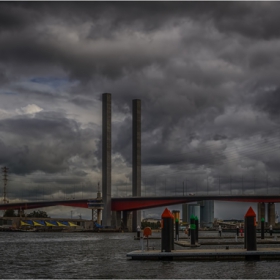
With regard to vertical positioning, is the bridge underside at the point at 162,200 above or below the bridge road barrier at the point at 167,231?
above

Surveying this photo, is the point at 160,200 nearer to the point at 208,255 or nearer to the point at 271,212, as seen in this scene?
the point at 271,212

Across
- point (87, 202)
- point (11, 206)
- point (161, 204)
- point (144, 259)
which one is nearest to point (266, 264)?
point (144, 259)

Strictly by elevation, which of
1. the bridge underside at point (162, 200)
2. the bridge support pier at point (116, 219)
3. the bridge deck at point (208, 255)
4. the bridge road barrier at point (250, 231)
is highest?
the bridge underside at point (162, 200)

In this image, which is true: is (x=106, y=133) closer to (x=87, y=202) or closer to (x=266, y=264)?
(x=87, y=202)

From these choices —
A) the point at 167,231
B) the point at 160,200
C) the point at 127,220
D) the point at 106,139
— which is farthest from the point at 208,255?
the point at 127,220

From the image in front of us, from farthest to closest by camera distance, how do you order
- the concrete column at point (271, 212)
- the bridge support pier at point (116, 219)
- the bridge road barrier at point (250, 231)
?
the concrete column at point (271, 212) < the bridge support pier at point (116, 219) < the bridge road barrier at point (250, 231)

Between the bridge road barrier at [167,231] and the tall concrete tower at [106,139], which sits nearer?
the bridge road barrier at [167,231]

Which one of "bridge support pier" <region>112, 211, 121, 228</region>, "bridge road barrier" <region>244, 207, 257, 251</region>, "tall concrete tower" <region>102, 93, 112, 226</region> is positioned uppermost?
"tall concrete tower" <region>102, 93, 112, 226</region>

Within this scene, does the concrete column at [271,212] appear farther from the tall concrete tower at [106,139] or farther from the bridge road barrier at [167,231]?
the bridge road barrier at [167,231]

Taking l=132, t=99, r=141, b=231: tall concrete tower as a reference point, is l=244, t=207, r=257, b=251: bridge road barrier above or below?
below

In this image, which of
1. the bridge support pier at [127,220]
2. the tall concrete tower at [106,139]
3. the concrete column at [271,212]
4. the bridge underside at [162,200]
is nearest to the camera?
the tall concrete tower at [106,139]

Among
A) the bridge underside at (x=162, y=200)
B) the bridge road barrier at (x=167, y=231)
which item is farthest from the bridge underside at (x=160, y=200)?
the bridge road barrier at (x=167, y=231)

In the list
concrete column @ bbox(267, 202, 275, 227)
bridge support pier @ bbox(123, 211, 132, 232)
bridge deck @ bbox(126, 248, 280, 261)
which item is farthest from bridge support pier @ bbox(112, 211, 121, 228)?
bridge deck @ bbox(126, 248, 280, 261)

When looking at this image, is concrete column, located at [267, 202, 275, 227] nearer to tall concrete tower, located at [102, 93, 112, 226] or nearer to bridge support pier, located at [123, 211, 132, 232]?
bridge support pier, located at [123, 211, 132, 232]
